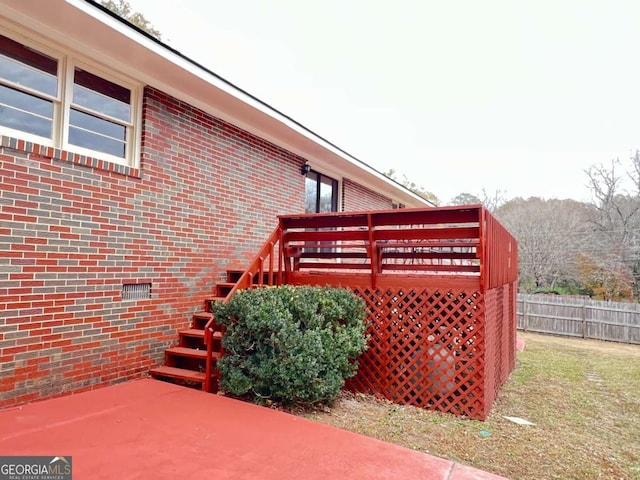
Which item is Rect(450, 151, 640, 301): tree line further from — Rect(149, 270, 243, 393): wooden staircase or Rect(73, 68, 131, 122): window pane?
Rect(73, 68, 131, 122): window pane

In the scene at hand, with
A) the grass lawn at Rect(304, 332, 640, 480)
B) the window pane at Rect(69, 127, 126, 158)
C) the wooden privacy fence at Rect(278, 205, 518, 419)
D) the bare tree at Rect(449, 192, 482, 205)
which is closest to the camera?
the grass lawn at Rect(304, 332, 640, 480)

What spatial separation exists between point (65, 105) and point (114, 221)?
1319mm

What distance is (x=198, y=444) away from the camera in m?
2.96

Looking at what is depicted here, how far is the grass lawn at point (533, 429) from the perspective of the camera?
3334mm

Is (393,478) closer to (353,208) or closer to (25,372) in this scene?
(25,372)

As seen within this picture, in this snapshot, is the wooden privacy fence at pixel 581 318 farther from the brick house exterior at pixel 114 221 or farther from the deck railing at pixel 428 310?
the brick house exterior at pixel 114 221

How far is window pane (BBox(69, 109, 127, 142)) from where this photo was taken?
4355 millimetres

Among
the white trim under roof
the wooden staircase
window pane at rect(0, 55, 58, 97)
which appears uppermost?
the white trim under roof

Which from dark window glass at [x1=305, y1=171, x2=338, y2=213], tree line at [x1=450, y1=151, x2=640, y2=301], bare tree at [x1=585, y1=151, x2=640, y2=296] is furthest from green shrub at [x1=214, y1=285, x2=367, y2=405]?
bare tree at [x1=585, y1=151, x2=640, y2=296]

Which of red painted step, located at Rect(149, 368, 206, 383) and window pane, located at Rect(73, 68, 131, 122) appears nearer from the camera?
window pane, located at Rect(73, 68, 131, 122)

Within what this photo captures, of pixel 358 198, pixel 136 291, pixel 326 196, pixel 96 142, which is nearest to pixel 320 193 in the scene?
pixel 326 196

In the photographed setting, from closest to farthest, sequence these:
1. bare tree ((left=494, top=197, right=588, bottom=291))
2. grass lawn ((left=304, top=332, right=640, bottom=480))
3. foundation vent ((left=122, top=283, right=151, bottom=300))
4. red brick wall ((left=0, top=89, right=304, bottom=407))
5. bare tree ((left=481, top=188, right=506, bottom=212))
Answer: grass lawn ((left=304, top=332, right=640, bottom=480))
red brick wall ((left=0, top=89, right=304, bottom=407))
foundation vent ((left=122, top=283, right=151, bottom=300))
bare tree ((left=494, top=197, right=588, bottom=291))
bare tree ((left=481, top=188, right=506, bottom=212))

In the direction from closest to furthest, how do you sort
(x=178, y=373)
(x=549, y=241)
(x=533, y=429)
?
(x=533, y=429) → (x=178, y=373) → (x=549, y=241)

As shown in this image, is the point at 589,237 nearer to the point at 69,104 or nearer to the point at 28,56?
the point at 69,104
